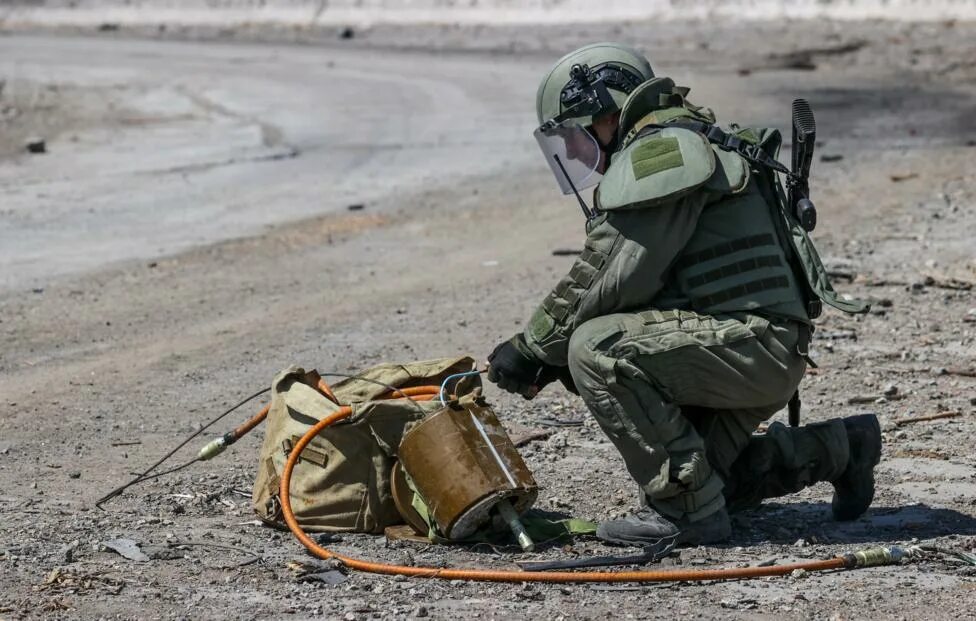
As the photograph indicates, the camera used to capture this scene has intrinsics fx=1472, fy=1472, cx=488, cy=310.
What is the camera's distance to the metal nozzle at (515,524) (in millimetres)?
4504

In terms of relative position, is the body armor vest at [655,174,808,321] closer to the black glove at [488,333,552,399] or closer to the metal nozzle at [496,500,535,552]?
the black glove at [488,333,552,399]

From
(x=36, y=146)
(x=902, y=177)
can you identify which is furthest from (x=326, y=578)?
(x=36, y=146)

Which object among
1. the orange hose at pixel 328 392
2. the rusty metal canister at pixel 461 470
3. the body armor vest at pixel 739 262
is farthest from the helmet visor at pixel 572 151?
the orange hose at pixel 328 392

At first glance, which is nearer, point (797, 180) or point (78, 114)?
point (797, 180)

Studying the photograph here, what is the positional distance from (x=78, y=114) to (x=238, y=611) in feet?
47.5

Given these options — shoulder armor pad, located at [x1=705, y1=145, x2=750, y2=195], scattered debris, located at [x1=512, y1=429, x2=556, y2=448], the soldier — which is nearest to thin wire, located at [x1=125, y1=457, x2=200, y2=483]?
scattered debris, located at [x1=512, y1=429, x2=556, y2=448]

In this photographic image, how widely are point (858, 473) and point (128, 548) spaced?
2334 mm

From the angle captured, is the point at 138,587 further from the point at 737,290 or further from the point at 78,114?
the point at 78,114

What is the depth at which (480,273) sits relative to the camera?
906 cm

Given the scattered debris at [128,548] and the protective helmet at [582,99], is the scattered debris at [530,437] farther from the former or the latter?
the scattered debris at [128,548]

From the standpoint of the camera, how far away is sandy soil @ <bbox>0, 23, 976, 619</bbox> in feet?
13.9

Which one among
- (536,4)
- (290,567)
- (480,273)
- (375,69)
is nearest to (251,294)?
(480,273)

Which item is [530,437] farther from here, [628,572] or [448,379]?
[628,572]

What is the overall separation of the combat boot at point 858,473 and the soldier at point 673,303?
1.28 feet
